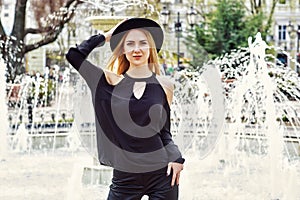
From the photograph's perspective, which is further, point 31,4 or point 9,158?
point 31,4

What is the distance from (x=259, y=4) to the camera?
28.4 m

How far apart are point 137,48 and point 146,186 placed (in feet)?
2.19

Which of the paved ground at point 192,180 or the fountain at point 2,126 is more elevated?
the fountain at point 2,126

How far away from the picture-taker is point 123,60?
3221 millimetres

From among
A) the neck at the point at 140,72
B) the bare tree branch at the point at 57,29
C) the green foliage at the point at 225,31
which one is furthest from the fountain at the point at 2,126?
the green foliage at the point at 225,31

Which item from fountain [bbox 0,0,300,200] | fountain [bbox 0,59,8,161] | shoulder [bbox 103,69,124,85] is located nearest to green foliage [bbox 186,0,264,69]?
fountain [bbox 0,0,300,200]

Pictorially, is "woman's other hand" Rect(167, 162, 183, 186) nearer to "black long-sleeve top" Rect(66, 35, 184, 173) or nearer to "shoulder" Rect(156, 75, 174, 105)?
"black long-sleeve top" Rect(66, 35, 184, 173)

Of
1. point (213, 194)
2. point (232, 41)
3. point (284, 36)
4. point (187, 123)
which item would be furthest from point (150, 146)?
point (284, 36)

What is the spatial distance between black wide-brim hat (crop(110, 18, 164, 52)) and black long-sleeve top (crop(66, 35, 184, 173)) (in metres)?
0.15

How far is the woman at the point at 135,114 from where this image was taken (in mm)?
3012

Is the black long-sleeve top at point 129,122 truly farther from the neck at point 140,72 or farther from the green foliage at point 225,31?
the green foliage at point 225,31

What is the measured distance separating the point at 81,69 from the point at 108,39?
0.69 feet

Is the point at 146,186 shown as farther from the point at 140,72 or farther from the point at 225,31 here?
the point at 225,31

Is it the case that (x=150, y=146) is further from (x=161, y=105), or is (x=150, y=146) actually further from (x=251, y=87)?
(x=251, y=87)
